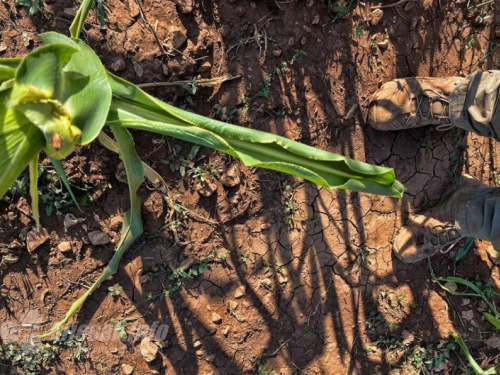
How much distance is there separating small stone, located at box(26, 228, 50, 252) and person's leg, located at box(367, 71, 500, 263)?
1.58 meters

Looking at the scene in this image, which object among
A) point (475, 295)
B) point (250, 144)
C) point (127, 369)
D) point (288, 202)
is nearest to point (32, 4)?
point (250, 144)

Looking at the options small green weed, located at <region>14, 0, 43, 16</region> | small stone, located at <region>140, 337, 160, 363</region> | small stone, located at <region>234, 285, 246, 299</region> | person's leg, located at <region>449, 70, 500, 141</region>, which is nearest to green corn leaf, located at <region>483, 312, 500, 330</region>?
person's leg, located at <region>449, 70, 500, 141</region>

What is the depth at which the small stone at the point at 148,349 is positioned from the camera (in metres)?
1.85

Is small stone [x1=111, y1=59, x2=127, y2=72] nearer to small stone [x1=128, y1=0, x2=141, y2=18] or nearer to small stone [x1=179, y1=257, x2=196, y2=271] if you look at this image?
small stone [x1=128, y1=0, x2=141, y2=18]

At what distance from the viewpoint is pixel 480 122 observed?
169cm

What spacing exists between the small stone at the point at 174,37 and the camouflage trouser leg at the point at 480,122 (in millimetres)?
1253

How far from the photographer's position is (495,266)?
84.7 inches

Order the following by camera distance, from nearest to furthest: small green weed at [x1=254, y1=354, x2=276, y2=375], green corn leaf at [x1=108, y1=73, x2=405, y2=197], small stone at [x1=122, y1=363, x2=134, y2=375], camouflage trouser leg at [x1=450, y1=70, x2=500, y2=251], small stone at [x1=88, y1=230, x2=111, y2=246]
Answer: green corn leaf at [x1=108, y1=73, x2=405, y2=197]
camouflage trouser leg at [x1=450, y1=70, x2=500, y2=251]
small stone at [x1=88, y1=230, x2=111, y2=246]
small stone at [x1=122, y1=363, x2=134, y2=375]
small green weed at [x1=254, y1=354, x2=276, y2=375]

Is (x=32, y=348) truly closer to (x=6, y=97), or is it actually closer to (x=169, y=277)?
(x=169, y=277)

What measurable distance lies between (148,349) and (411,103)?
168 centimetres

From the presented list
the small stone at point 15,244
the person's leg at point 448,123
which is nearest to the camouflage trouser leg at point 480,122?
the person's leg at point 448,123

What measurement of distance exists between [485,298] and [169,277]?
163 centimetres

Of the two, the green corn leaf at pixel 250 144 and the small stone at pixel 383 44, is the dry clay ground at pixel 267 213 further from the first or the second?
the green corn leaf at pixel 250 144

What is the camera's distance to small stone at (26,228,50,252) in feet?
5.65
